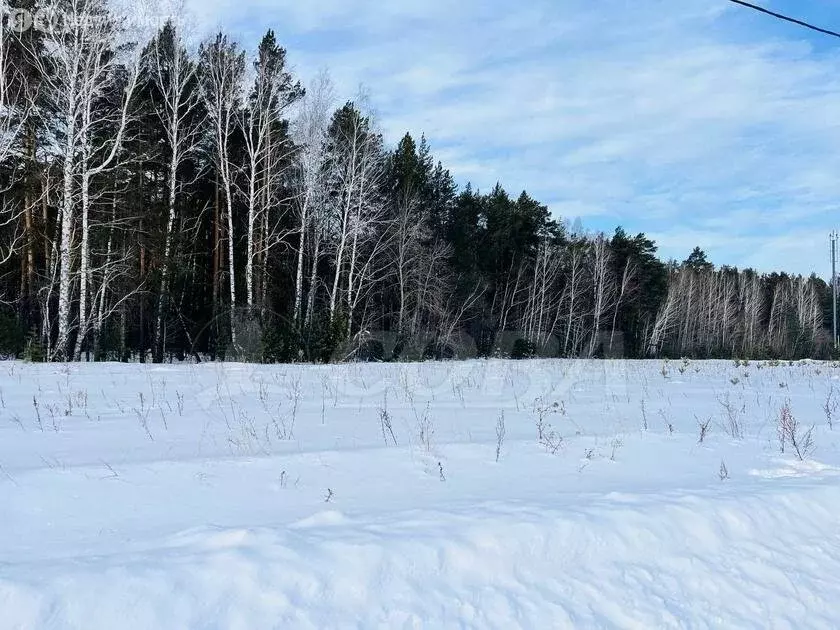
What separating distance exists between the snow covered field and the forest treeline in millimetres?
10391

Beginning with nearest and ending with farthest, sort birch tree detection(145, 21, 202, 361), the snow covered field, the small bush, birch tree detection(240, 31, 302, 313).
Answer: the snow covered field
birch tree detection(145, 21, 202, 361)
birch tree detection(240, 31, 302, 313)
the small bush

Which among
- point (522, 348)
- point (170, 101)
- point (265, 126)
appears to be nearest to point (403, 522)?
point (265, 126)

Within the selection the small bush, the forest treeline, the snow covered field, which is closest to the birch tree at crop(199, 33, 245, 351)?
the forest treeline

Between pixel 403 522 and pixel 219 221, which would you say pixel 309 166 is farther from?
pixel 403 522

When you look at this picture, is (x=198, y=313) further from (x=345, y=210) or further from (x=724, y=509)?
(x=724, y=509)

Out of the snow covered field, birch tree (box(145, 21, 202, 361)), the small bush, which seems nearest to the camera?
the snow covered field

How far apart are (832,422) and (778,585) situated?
16.7 feet

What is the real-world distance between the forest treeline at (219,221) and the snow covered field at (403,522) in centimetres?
1039

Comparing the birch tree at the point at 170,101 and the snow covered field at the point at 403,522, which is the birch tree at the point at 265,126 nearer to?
the birch tree at the point at 170,101

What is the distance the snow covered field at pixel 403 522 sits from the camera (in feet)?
7.25

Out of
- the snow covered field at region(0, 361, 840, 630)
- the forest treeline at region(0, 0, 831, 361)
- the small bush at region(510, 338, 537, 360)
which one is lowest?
the snow covered field at region(0, 361, 840, 630)

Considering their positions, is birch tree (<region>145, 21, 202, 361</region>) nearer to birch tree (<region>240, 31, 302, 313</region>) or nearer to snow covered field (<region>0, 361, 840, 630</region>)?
birch tree (<region>240, 31, 302, 313</region>)

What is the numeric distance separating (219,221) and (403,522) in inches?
829

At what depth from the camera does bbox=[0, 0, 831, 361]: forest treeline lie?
48.3ft
